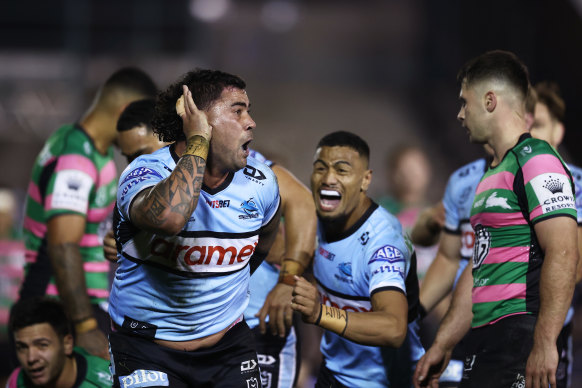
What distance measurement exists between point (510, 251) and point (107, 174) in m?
2.93

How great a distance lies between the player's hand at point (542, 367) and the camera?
12.1 ft

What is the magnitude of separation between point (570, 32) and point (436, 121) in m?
5.02

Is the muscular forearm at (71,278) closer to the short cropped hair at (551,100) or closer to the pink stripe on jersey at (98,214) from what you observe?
the pink stripe on jersey at (98,214)

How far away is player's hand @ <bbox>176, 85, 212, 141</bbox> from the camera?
141 inches

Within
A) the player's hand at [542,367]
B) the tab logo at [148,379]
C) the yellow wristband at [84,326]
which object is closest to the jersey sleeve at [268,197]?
the tab logo at [148,379]

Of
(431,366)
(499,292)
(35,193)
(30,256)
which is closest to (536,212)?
(499,292)

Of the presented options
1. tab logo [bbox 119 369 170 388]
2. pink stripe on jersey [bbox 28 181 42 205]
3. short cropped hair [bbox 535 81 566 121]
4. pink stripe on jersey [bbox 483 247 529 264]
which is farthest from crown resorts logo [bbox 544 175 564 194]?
pink stripe on jersey [bbox 28 181 42 205]

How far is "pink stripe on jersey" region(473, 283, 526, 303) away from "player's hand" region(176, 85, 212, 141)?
1685 millimetres

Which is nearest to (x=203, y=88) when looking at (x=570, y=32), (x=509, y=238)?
(x=509, y=238)

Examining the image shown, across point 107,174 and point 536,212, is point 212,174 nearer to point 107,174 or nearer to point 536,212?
point 536,212

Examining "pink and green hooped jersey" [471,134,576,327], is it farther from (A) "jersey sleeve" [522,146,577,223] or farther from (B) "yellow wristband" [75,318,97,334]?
(B) "yellow wristband" [75,318,97,334]

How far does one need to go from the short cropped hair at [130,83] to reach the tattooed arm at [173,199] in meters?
2.47

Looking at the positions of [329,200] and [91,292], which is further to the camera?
[91,292]

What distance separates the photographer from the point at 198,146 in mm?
3494
